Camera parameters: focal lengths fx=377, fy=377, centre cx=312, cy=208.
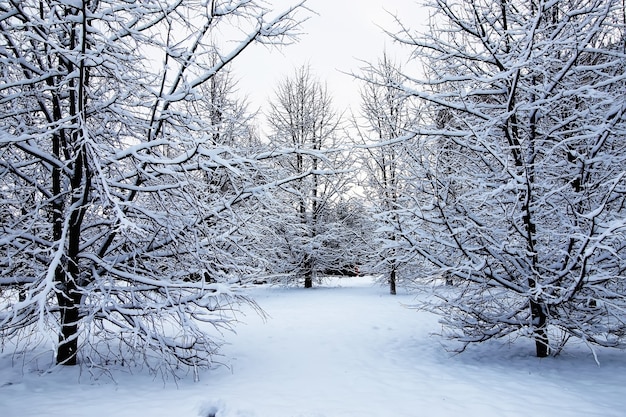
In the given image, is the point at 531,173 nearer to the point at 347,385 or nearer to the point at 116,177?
the point at 347,385

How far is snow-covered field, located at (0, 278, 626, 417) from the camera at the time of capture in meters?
3.52

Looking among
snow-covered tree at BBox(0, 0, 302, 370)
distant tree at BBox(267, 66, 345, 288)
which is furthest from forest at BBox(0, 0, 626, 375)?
distant tree at BBox(267, 66, 345, 288)

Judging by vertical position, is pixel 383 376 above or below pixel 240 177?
below

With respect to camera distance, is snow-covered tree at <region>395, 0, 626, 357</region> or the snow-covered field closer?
the snow-covered field

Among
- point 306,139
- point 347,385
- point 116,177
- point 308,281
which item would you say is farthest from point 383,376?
point 306,139

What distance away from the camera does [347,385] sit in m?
4.33

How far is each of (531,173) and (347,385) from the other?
134 inches

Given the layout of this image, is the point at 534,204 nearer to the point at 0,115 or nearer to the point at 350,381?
the point at 350,381

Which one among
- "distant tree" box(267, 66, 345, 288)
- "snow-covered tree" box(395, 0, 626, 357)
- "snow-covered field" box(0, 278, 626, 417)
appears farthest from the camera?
"distant tree" box(267, 66, 345, 288)

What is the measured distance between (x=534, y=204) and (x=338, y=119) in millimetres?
13456

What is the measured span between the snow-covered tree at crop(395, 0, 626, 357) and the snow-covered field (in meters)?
0.46

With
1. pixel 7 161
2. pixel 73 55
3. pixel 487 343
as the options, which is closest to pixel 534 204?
pixel 487 343

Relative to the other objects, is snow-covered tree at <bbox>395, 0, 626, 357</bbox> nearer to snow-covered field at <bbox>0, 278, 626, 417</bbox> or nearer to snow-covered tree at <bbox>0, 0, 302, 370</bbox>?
snow-covered field at <bbox>0, 278, 626, 417</bbox>

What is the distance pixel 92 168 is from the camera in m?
3.56
